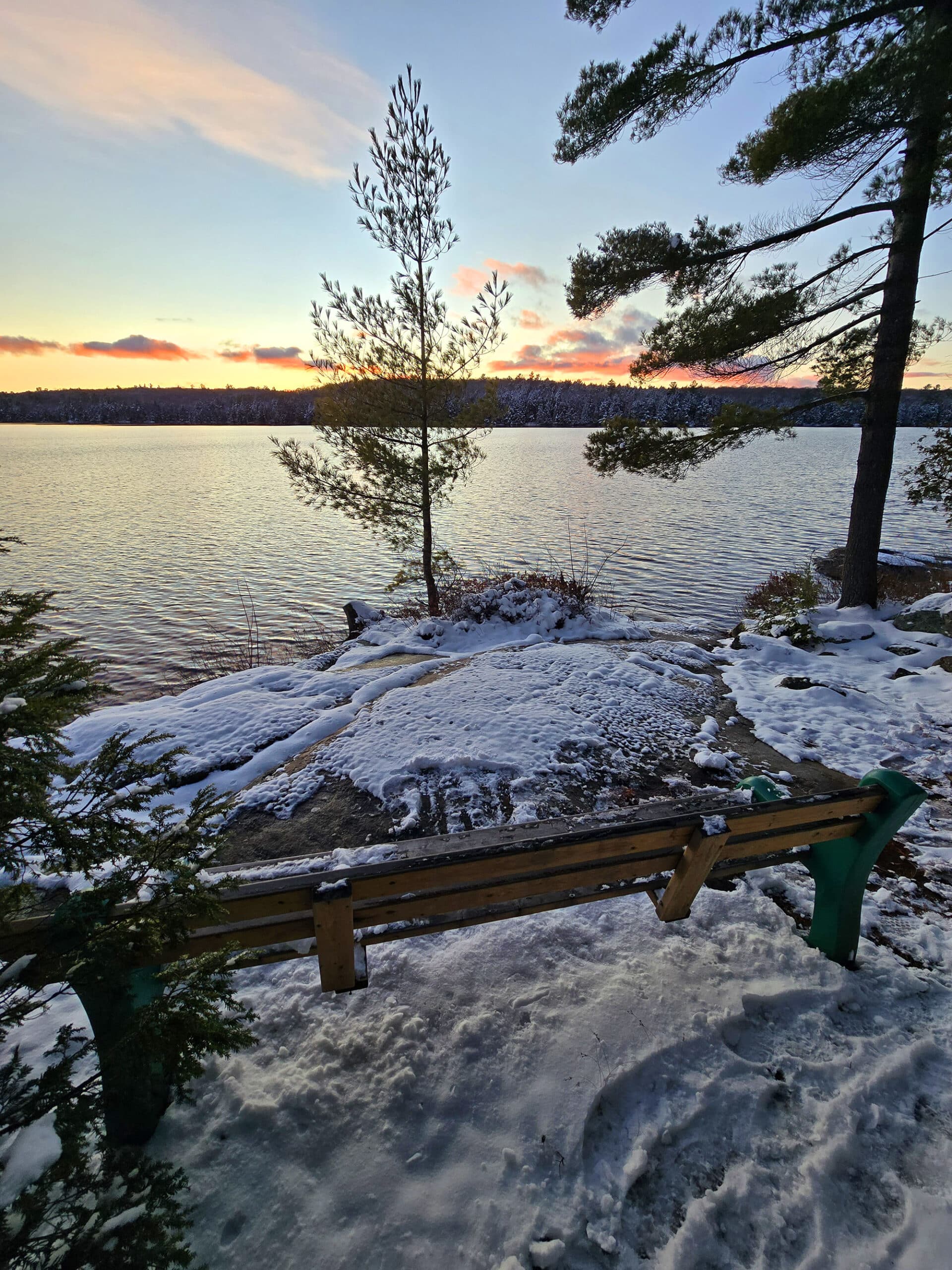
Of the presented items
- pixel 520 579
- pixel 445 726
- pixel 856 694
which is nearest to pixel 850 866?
pixel 445 726

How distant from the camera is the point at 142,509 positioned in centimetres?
2570

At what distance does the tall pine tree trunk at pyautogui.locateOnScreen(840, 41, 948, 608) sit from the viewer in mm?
7449

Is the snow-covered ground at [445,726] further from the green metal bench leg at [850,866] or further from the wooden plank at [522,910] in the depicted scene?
the green metal bench leg at [850,866]

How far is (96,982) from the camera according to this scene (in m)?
1.77

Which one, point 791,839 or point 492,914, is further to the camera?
point 791,839

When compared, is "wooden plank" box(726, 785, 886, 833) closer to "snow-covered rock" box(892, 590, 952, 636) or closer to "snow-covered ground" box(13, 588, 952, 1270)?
"snow-covered ground" box(13, 588, 952, 1270)

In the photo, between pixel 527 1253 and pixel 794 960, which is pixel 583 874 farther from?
pixel 794 960

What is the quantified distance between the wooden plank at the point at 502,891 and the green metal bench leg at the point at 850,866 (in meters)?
0.77

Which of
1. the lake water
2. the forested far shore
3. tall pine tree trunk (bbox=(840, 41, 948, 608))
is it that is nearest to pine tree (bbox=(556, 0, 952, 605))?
tall pine tree trunk (bbox=(840, 41, 948, 608))

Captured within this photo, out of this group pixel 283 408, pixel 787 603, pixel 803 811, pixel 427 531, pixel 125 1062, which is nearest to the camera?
pixel 125 1062

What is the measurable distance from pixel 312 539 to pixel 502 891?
2092 centimetres

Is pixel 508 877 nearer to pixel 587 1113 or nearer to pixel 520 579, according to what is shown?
pixel 587 1113

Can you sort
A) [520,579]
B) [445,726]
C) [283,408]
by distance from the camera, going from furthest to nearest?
1. [283,408]
2. [520,579]
3. [445,726]

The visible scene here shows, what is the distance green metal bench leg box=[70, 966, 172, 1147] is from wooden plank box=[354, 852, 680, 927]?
790 mm
